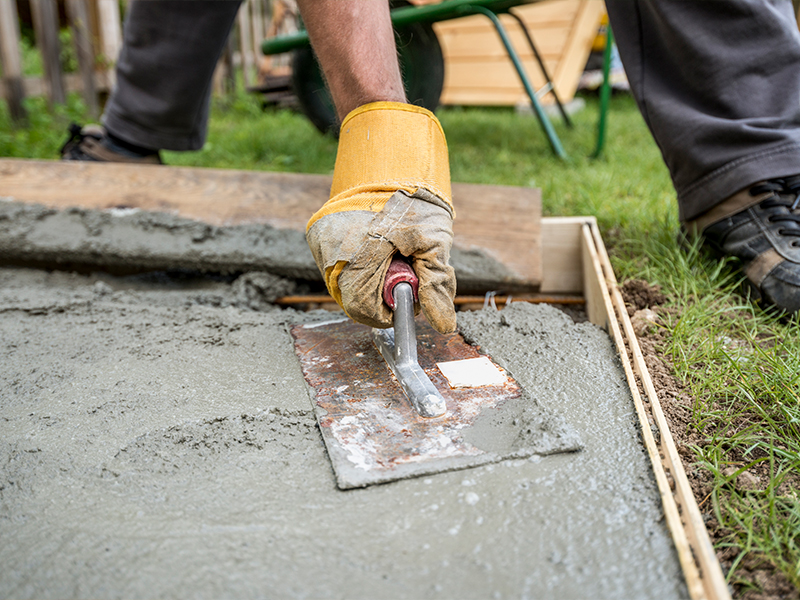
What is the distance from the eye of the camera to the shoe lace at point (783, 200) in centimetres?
148

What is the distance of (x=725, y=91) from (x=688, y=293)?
0.55 metres

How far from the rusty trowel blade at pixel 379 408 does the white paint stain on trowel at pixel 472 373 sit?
0.04ft

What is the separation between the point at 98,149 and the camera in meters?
2.30

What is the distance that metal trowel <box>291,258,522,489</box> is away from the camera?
0.89 metres

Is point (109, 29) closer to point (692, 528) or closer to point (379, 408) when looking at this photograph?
point (379, 408)

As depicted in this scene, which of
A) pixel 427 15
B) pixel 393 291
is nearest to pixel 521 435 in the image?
pixel 393 291

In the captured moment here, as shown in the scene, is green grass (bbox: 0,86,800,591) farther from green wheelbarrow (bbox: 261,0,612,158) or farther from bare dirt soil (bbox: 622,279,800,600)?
green wheelbarrow (bbox: 261,0,612,158)

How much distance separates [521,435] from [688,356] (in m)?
0.58

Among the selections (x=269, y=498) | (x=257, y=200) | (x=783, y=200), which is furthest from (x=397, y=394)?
(x=783, y=200)

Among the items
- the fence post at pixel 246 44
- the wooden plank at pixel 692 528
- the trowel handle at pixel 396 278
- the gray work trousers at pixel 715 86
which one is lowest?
the fence post at pixel 246 44

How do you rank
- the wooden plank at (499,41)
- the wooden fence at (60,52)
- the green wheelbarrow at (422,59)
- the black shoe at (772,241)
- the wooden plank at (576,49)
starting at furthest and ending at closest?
the wooden plank at (499,41), the wooden plank at (576,49), the wooden fence at (60,52), the green wheelbarrow at (422,59), the black shoe at (772,241)

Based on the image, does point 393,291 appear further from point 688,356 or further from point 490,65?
point 490,65

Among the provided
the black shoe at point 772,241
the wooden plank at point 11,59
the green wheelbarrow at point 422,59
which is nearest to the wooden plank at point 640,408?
the black shoe at point 772,241

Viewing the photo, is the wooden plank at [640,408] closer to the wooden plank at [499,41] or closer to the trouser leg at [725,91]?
the trouser leg at [725,91]
